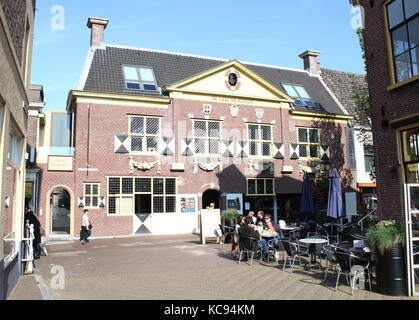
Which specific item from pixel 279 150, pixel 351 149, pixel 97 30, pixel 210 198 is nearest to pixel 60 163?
pixel 97 30

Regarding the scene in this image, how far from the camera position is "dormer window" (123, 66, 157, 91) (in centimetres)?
2073

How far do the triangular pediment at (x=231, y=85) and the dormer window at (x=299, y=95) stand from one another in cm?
152

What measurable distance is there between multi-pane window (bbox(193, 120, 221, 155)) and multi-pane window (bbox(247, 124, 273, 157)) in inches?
82.4

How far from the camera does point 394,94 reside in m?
10.3

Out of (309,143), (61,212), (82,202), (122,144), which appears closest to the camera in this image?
(82,202)

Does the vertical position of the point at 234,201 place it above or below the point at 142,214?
above

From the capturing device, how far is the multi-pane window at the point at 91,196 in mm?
18516

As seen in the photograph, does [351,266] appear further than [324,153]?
No

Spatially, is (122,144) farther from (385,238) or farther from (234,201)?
(385,238)

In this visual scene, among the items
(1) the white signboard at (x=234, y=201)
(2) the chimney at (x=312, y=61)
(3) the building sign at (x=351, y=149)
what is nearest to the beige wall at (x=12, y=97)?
(1) the white signboard at (x=234, y=201)

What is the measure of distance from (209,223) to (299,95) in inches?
550

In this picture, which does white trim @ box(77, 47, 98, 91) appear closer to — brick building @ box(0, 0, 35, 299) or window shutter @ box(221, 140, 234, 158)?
window shutter @ box(221, 140, 234, 158)
